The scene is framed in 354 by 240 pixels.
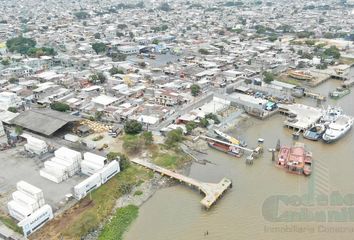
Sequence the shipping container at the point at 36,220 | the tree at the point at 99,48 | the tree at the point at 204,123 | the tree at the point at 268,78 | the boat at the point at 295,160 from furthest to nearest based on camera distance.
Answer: the tree at the point at 99,48
the tree at the point at 268,78
the tree at the point at 204,123
the boat at the point at 295,160
the shipping container at the point at 36,220

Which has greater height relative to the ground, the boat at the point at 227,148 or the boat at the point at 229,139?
the boat at the point at 229,139

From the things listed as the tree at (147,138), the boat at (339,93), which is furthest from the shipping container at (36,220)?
the boat at (339,93)

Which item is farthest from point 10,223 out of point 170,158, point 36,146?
point 170,158

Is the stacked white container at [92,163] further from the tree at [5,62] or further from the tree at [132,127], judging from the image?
the tree at [5,62]

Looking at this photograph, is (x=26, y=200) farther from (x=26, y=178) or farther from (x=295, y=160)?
(x=295, y=160)

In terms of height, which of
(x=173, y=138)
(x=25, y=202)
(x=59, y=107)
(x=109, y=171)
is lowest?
(x=173, y=138)

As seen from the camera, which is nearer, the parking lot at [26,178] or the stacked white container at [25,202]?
the stacked white container at [25,202]

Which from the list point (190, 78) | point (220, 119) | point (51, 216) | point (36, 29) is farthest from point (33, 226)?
point (36, 29)

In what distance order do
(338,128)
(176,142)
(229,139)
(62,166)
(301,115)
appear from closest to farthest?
(62,166), (176,142), (229,139), (338,128), (301,115)

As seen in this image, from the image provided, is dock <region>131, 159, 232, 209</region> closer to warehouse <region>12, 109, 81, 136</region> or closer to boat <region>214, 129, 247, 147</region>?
boat <region>214, 129, 247, 147</region>
